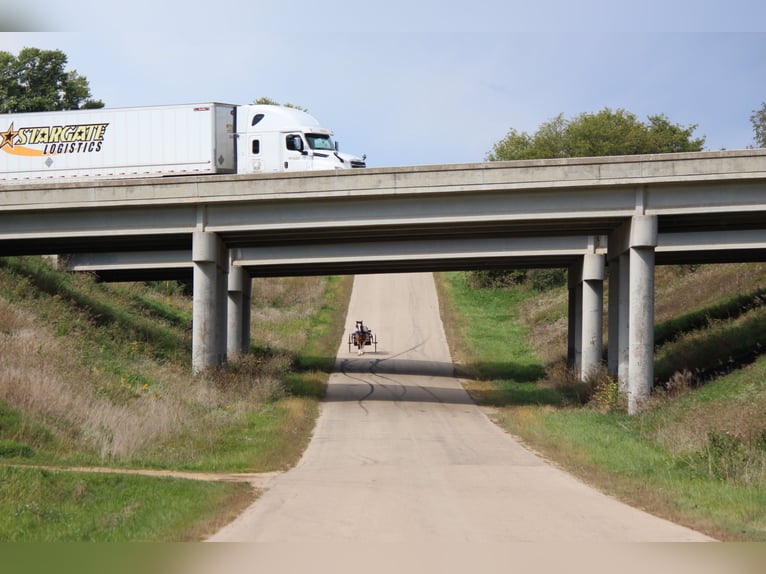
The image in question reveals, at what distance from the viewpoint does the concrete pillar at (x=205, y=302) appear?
101 ft

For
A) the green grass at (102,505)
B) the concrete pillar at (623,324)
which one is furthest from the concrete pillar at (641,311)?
the green grass at (102,505)

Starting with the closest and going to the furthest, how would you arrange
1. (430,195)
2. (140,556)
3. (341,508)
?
(140,556) → (341,508) → (430,195)

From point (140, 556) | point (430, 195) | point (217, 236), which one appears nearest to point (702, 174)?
point (430, 195)

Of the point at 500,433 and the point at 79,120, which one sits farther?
the point at 79,120

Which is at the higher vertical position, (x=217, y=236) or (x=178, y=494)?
(x=217, y=236)

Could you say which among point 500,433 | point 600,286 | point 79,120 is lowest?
point 500,433

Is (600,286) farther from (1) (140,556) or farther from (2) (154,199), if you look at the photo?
(1) (140,556)

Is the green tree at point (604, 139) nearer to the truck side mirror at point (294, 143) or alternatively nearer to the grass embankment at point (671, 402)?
the grass embankment at point (671, 402)

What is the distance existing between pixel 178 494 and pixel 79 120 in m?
28.7

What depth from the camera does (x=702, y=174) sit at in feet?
87.5

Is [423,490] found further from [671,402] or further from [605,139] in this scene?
[605,139]

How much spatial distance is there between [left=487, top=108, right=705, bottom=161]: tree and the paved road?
54.7m

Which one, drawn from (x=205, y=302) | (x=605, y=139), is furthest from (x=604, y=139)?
(x=205, y=302)

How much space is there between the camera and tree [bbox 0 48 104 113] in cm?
8388
